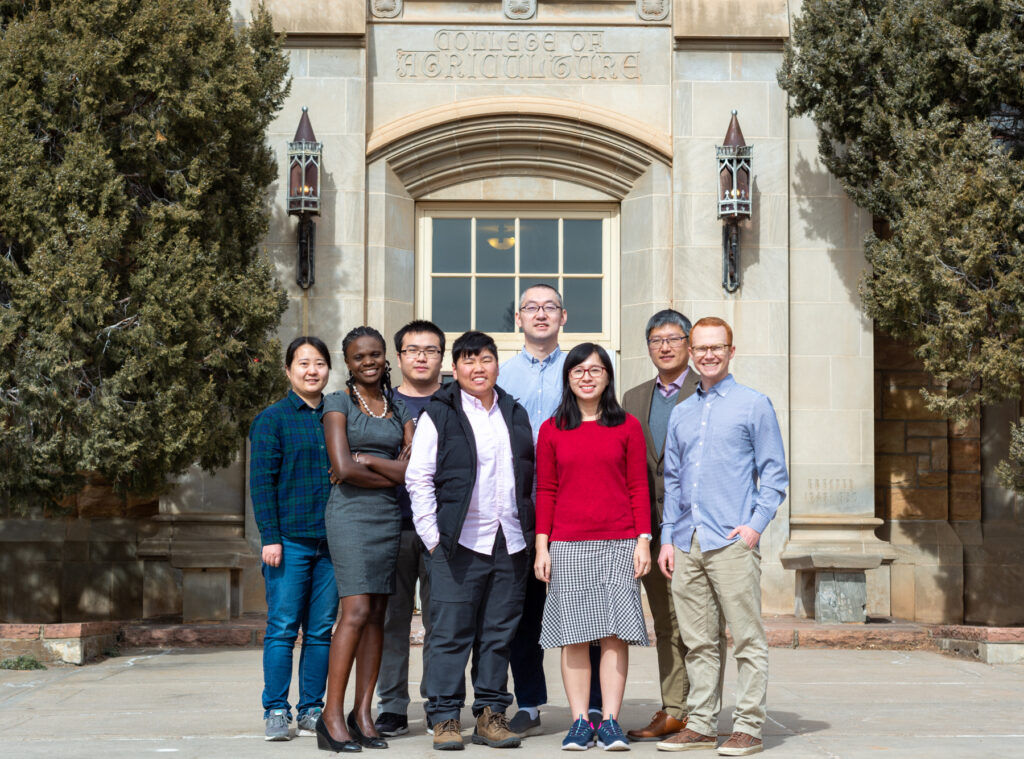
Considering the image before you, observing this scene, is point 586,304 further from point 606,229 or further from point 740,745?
point 740,745

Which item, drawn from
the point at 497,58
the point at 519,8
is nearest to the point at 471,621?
the point at 497,58

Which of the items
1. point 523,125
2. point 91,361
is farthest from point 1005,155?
point 91,361

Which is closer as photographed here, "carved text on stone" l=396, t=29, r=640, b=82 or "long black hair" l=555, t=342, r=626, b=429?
"long black hair" l=555, t=342, r=626, b=429

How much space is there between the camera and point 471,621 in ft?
18.3

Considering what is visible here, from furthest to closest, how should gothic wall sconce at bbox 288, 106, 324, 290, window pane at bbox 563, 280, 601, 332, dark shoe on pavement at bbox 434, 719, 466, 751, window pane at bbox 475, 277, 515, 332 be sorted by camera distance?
window pane at bbox 563, 280, 601, 332 < window pane at bbox 475, 277, 515, 332 < gothic wall sconce at bbox 288, 106, 324, 290 < dark shoe on pavement at bbox 434, 719, 466, 751

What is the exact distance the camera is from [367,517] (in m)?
5.57

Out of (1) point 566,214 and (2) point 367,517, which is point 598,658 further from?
(1) point 566,214

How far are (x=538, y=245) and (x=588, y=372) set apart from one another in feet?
20.6

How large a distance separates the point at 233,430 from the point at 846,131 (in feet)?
17.5

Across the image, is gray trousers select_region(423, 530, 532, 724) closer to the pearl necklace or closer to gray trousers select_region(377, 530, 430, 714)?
gray trousers select_region(377, 530, 430, 714)

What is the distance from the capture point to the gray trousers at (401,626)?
5930 millimetres

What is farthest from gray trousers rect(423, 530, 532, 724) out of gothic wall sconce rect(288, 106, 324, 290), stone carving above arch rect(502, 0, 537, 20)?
stone carving above arch rect(502, 0, 537, 20)

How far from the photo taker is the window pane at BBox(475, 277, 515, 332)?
11633mm

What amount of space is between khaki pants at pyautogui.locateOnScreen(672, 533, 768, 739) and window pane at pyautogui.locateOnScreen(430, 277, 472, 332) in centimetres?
630
